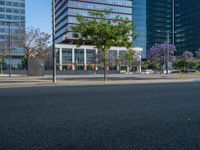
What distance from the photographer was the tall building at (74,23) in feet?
275

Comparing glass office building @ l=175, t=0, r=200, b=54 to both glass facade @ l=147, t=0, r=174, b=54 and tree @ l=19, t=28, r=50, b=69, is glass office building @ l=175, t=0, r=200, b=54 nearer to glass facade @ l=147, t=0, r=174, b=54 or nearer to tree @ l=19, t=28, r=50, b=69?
glass facade @ l=147, t=0, r=174, b=54

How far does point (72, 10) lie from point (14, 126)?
288ft

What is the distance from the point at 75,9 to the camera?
292 feet

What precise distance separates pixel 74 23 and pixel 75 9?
5614 millimetres

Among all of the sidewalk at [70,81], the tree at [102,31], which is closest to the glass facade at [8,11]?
the sidewalk at [70,81]

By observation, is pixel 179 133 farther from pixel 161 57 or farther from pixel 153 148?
pixel 161 57

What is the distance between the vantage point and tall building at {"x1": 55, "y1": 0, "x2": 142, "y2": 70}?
8388cm

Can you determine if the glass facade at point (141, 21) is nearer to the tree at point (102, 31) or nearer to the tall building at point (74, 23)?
the tall building at point (74, 23)

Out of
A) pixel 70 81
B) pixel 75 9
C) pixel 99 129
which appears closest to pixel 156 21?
pixel 75 9

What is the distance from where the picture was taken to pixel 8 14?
10606 cm

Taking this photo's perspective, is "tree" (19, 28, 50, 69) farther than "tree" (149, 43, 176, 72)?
No

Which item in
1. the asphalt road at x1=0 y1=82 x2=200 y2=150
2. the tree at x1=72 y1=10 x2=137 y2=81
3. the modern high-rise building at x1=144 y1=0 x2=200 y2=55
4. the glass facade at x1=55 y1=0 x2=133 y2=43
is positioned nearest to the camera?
the asphalt road at x1=0 y1=82 x2=200 y2=150

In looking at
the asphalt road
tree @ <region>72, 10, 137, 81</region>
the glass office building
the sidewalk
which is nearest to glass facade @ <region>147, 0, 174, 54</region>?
the glass office building

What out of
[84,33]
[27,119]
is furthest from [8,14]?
[27,119]
